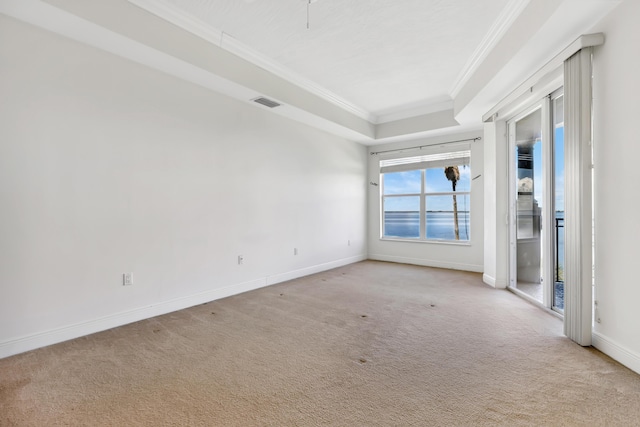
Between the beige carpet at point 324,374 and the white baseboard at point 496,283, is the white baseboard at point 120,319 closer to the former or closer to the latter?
the beige carpet at point 324,374

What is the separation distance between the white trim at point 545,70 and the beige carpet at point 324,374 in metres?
2.38

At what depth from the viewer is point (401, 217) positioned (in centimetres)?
689

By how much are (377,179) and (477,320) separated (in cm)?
408

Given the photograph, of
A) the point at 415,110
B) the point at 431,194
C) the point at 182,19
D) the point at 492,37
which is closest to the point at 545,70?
the point at 492,37

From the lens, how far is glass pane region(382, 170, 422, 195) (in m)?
6.22

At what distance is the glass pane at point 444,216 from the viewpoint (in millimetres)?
5953

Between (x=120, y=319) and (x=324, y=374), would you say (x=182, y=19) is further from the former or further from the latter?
(x=324, y=374)

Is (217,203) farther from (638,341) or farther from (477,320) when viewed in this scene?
(638,341)

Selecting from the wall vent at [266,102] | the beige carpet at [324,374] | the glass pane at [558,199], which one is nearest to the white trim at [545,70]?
the glass pane at [558,199]

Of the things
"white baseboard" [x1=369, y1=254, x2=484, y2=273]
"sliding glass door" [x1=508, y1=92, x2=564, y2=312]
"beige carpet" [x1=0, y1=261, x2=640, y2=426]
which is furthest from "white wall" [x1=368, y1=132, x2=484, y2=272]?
"beige carpet" [x1=0, y1=261, x2=640, y2=426]

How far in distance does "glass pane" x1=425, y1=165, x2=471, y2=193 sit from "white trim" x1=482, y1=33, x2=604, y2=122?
163cm

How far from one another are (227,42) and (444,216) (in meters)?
4.97

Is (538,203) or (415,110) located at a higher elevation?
(415,110)

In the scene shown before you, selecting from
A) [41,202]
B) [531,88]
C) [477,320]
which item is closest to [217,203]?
[41,202]
